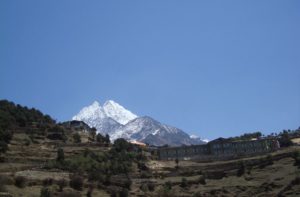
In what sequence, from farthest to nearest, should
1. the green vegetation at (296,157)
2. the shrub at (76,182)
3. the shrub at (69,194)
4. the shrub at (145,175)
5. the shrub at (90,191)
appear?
1. the shrub at (145,175)
2. the green vegetation at (296,157)
3. the shrub at (76,182)
4. the shrub at (90,191)
5. the shrub at (69,194)

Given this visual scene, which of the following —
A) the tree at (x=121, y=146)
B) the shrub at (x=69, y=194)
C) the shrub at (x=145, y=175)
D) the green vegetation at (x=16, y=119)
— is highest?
the green vegetation at (x=16, y=119)

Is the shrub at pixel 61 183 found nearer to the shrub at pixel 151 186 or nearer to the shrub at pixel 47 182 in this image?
the shrub at pixel 47 182

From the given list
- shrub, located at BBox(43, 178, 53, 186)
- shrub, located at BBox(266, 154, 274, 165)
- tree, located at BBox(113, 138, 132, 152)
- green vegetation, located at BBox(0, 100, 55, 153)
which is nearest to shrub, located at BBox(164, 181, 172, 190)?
shrub, located at BBox(43, 178, 53, 186)

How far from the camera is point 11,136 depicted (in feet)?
319

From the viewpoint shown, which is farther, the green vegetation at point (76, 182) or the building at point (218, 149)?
the building at point (218, 149)

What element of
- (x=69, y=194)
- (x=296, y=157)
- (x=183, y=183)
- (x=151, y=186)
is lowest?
(x=69, y=194)

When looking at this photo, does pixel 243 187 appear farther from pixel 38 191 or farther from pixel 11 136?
pixel 11 136

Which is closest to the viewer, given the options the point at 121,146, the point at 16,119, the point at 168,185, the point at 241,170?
the point at 168,185

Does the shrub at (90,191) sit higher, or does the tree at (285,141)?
the tree at (285,141)

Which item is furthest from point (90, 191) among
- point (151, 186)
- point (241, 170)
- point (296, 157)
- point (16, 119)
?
point (16, 119)

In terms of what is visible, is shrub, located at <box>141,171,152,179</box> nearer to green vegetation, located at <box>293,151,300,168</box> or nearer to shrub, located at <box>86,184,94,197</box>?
shrub, located at <box>86,184,94,197</box>

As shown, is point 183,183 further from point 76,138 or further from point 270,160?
point 76,138

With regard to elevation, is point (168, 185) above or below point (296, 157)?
below

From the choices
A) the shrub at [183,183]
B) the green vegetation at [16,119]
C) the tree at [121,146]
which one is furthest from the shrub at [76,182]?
the tree at [121,146]
